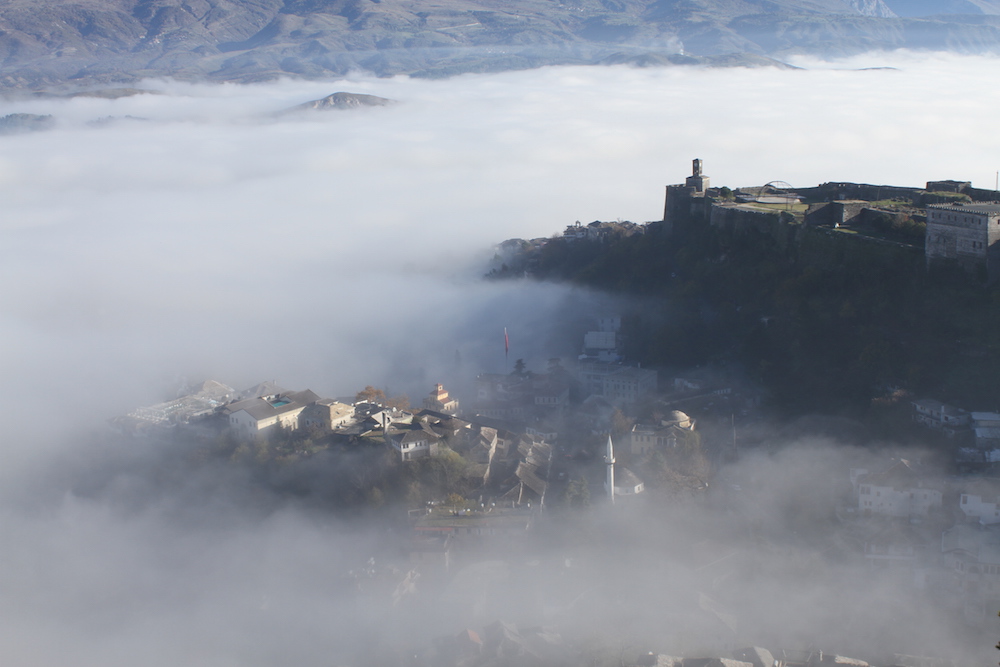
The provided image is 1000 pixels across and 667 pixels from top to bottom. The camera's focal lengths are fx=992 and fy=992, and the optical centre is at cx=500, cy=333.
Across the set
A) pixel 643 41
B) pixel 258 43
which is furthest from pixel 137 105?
pixel 643 41

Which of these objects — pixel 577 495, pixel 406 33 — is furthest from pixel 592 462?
pixel 406 33

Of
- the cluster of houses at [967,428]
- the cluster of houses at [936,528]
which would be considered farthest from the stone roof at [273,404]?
the cluster of houses at [967,428]

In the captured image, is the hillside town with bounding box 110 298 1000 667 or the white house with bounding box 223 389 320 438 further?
the white house with bounding box 223 389 320 438

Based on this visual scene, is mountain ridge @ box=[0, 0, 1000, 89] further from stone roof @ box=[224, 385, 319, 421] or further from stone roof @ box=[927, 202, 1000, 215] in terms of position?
stone roof @ box=[224, 385, 319, 421]

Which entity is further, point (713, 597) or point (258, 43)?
point (258, 43)

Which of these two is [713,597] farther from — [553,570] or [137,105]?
[137,105]

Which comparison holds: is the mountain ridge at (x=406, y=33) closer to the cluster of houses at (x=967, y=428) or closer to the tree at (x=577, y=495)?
the cluster of houses at (x=967, y=428)

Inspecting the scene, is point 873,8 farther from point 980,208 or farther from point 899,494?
point 899,494

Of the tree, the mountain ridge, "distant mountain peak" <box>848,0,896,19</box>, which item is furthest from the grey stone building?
"distant mountain peak" <box>848,0,896,19</box>
